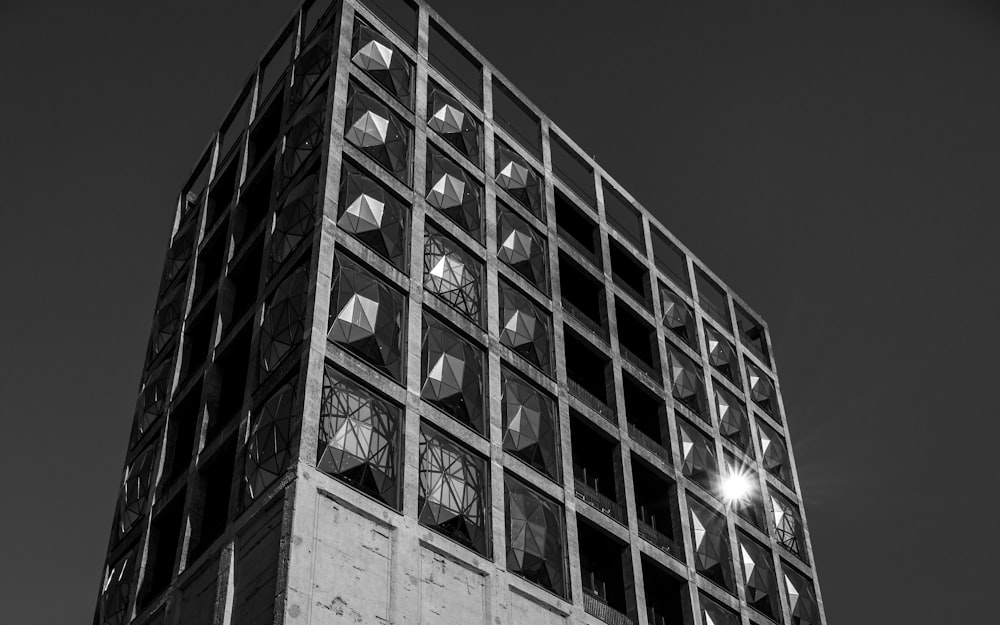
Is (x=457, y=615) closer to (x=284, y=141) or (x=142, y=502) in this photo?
(x=142, y=502)

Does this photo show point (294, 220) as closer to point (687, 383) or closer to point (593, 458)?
point (593, 458)

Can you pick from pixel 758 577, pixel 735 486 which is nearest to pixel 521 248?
pixel 735 486

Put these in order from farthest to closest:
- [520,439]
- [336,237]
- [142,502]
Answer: [142,502] → [520,439] → [336,237]

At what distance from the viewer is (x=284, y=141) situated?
160 feet

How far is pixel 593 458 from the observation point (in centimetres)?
5112

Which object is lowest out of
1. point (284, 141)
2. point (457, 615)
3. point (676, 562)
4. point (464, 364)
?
point (457, 615)

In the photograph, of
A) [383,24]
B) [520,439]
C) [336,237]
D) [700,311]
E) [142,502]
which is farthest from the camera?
[700,311]

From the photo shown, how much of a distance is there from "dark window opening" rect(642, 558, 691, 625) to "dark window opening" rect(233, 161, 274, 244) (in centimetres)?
2202

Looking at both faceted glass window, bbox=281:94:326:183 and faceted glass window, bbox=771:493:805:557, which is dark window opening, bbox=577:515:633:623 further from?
faceted glass window, bbox=281:94:326:183

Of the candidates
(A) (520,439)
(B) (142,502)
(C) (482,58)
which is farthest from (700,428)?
(B) (142,502)

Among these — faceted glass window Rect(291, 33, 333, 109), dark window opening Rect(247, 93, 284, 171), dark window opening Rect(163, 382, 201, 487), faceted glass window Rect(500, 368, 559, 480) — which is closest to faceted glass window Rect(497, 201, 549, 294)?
faceted glass window Rect(500, 368, 559, 480)

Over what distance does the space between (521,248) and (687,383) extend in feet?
42.2

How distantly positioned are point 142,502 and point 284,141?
15812 mm

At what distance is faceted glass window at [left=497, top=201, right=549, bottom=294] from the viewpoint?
50312 mm
